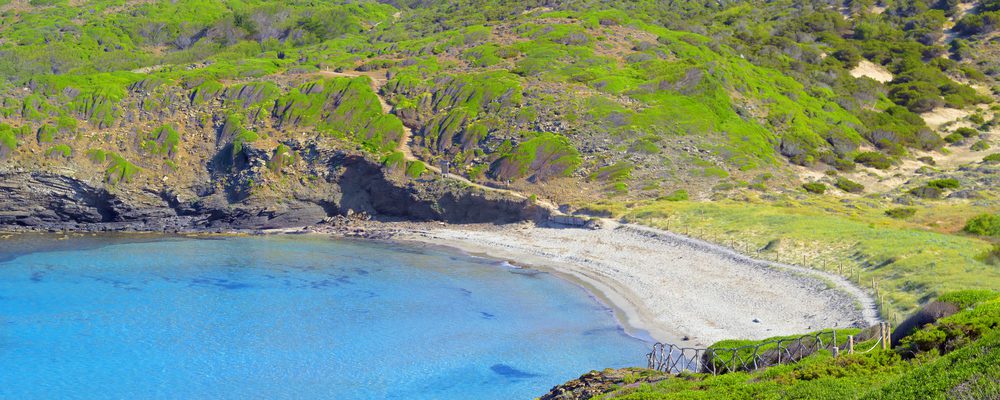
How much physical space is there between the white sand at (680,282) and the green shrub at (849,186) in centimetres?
2102

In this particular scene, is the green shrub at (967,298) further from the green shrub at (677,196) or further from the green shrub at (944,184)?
the green shrub at (944,184)

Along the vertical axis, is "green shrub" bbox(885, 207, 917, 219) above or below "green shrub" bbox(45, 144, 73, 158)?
above

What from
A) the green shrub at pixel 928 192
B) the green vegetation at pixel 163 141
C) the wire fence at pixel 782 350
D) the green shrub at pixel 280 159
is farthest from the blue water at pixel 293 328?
the green shrub at pixel 928 192

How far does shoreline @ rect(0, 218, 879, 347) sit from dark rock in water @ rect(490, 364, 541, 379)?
5.40 meters

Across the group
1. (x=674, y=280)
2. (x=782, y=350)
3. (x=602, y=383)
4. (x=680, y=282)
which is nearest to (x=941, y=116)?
(x=674, y=280)

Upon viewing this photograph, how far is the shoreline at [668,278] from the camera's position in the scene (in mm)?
29531

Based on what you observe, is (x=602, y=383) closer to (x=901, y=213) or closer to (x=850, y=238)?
(x=850, y=238)

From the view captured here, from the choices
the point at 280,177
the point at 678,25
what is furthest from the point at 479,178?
the point at 678,25

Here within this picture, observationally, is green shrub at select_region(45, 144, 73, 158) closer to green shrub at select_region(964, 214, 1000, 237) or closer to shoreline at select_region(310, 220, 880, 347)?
shoreline at select_region(310, 220, 880, 347)

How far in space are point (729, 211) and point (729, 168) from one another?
516 inches

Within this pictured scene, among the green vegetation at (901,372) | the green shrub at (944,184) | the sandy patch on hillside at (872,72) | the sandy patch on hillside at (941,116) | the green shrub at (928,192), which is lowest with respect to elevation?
the green shrub at (928,192)

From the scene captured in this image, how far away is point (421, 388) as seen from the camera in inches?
1038

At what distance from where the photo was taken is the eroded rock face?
5869 cm

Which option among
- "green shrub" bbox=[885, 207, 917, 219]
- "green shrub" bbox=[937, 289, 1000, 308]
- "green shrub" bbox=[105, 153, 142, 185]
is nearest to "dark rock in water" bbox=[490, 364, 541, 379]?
"green shrub" bbox=[937, 289, 1000, 308]
